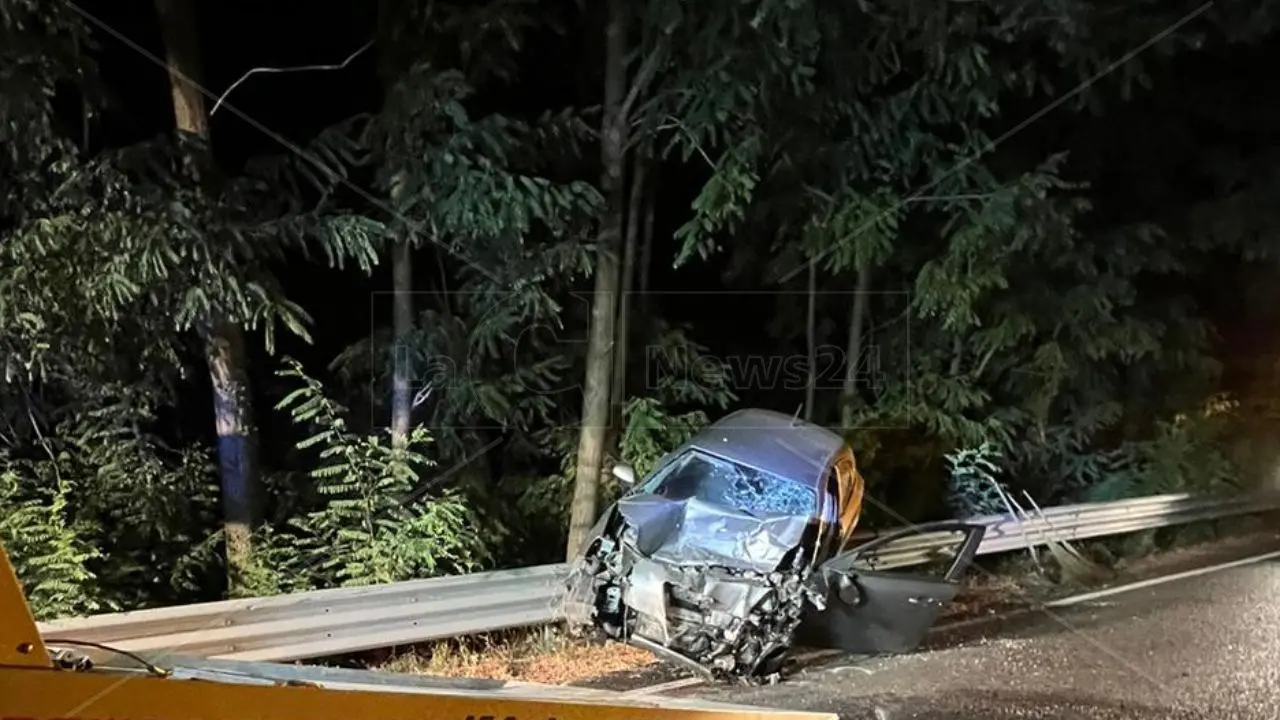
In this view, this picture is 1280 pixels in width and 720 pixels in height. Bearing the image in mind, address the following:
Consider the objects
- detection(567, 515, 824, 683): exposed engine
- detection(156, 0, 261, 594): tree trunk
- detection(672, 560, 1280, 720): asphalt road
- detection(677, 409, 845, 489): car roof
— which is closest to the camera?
detection(672, 560, 1280, 720): asphalt road

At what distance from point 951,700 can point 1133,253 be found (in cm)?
709

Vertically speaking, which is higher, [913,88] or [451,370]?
[913,88]

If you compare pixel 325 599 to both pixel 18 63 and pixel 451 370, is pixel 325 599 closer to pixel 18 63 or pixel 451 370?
pixel 451 370

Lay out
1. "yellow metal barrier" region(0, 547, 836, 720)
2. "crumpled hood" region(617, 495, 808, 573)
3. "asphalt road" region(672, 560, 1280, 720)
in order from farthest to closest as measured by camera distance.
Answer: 1. "crumpled hood" region(617, 495, 808, 573)
2. "asphalt road" region(672, 560, 1280, 720)
3. "yellow metal barrier" region(0, 547, 836, 720)

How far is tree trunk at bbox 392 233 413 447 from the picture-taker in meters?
8.35

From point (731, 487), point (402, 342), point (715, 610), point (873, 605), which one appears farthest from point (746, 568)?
point (402, 342)

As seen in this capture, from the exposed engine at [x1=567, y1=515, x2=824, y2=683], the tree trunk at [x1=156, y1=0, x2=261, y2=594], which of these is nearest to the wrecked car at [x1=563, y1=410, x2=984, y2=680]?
the exposed engine at [x1=567, y1=515, x2=824, y2=683]

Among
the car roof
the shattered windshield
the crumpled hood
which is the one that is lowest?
the crumpled hood

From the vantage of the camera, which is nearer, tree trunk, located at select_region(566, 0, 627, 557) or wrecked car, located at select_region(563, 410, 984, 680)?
wrecked car, located at select_region(563, 410, 984, 680)

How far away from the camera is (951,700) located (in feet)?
19.9

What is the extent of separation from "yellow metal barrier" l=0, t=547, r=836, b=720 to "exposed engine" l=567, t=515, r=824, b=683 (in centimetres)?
202

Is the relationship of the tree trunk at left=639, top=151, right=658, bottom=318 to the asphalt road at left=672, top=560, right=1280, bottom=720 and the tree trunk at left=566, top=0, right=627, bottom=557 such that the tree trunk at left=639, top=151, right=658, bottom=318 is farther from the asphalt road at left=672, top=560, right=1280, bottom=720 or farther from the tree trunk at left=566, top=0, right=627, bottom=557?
the asphalt road at left=672, top=560, right=1280, bottom=720

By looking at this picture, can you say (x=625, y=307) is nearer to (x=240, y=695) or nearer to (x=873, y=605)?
(x=873, y=605)

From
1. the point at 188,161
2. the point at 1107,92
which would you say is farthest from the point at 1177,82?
the point at 188,161
